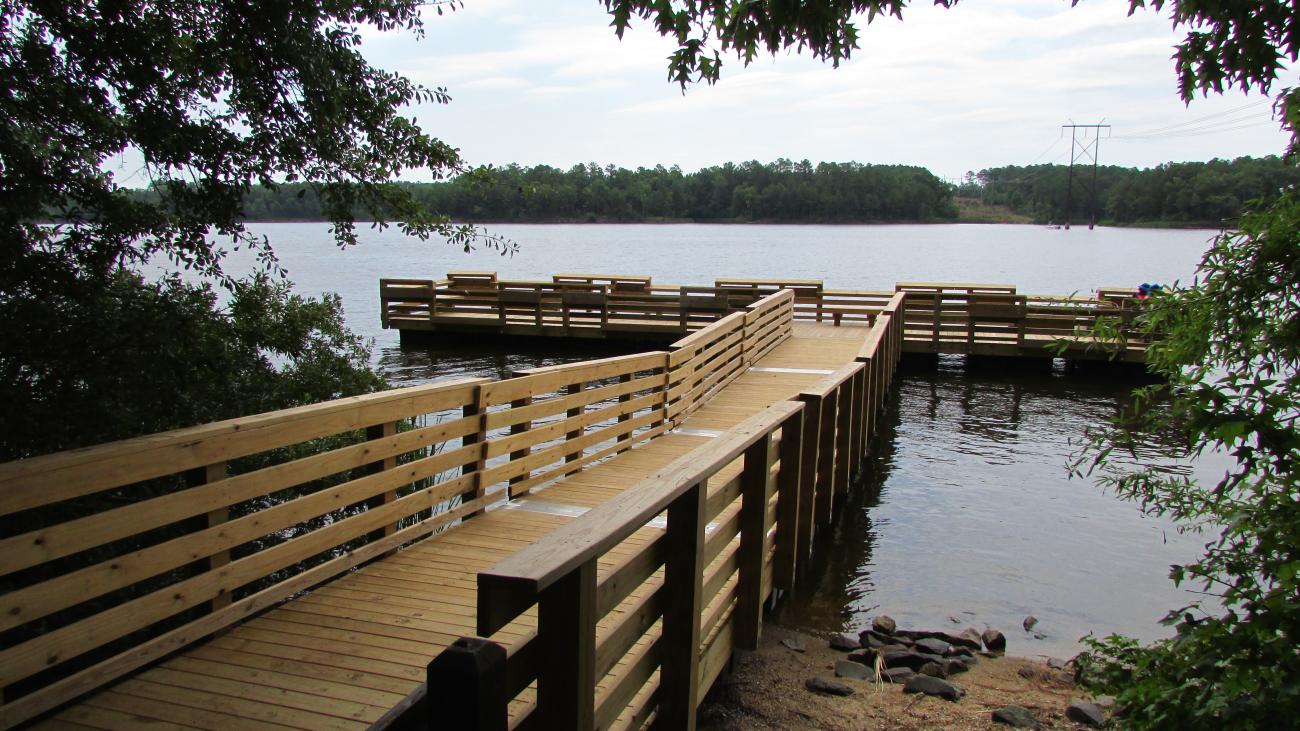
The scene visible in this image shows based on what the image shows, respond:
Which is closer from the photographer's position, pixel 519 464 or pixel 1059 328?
pixel 519 464

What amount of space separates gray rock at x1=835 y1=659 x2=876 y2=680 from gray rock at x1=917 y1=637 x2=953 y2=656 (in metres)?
0.82

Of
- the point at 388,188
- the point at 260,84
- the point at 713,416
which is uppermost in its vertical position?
the point at 260,84

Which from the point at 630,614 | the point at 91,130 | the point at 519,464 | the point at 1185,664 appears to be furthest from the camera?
the point at 519,464

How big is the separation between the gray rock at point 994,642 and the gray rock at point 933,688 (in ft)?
4.53

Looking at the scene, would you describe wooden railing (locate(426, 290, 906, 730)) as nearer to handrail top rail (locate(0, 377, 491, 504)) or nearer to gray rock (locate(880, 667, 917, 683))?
gray rock (locate(880, 667, 917, 683))

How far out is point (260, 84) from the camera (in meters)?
6.68

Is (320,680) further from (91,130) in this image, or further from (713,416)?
(713,416)

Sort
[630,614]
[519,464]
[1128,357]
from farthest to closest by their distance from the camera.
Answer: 1. [1128,357]
2. [519,464]
3. [630,614]

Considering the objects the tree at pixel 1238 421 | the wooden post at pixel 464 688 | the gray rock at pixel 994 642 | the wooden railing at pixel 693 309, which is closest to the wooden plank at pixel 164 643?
the wooden post at pixel 464 688

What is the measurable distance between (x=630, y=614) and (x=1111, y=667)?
2551 mm

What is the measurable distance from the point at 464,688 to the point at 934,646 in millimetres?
5461

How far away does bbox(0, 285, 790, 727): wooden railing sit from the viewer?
350 cm

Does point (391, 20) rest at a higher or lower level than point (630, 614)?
higher

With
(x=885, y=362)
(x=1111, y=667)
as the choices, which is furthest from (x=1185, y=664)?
(x=885, y=362)
